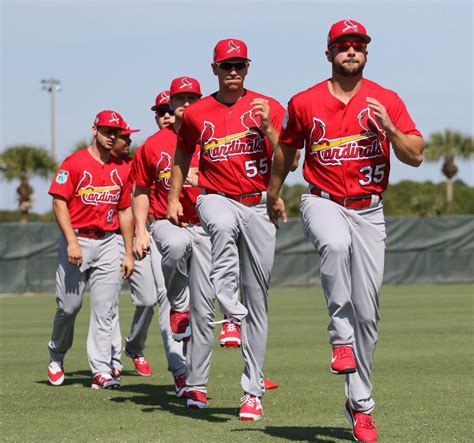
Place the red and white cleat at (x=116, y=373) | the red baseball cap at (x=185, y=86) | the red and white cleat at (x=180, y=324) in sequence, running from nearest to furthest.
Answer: the red and white cleat at (x=180, y=324) → the red baseball cap at (x=185, y=86) → the red and white cleat at (x=116, y=373)

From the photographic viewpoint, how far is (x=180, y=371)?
10016mm

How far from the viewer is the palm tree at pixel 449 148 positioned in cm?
6606

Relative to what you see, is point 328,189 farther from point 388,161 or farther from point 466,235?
point 466,235

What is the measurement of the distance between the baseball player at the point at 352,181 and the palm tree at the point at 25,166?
4976cm

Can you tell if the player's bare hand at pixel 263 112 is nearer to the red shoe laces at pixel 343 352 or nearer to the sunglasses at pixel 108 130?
the red shoe laces at pixel 343 352

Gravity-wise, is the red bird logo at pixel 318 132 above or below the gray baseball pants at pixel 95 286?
above

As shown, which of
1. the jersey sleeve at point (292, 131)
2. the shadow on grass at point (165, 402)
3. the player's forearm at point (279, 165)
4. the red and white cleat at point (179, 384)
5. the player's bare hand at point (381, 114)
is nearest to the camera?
the player's bare hand at point (381, 114)

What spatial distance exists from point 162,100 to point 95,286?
1.86m

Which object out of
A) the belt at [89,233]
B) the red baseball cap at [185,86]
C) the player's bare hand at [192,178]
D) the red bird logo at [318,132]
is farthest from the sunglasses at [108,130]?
the red bird logo at [318,132]

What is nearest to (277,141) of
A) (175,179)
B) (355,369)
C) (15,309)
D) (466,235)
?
(175,179)

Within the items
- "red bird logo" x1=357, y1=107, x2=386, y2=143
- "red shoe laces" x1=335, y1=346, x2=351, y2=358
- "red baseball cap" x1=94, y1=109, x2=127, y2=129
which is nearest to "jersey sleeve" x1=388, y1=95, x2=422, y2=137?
"red bird logo" x1=357, y1=107, x2=386, y2=143

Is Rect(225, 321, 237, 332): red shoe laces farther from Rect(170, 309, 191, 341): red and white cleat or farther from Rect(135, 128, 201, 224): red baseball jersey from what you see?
Rect(135, 128, 201, 224): red baseball jersey

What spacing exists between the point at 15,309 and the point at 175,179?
16.8m

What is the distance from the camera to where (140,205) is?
31.6 feet
